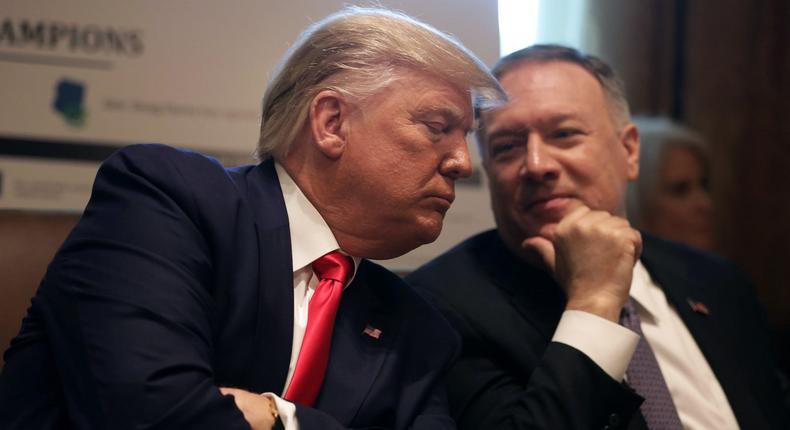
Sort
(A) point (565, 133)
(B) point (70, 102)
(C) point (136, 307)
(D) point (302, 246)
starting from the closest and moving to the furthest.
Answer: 1. (C) point (136, 307)
2. (D) point (302, 246)
3. (A) point (565, 133)
4. (B) point (70, 102)

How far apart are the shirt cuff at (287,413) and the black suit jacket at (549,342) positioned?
0.48 m

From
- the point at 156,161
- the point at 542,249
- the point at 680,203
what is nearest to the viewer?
the point at 156,161

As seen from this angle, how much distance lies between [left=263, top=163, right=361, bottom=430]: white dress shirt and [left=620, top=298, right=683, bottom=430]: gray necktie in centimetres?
73

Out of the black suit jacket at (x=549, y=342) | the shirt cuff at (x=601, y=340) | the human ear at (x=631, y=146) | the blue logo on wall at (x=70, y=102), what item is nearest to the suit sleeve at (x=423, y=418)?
the black suit jacket at (x=549, y=342)

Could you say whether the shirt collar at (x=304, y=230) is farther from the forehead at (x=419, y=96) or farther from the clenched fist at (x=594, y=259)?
the clenched fist at (x=594, y=259)

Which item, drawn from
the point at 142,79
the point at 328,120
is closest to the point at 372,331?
the point at 328,120

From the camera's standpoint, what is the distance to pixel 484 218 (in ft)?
9.35

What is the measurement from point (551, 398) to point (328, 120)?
69 cm

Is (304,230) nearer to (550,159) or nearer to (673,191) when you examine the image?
(550,159)

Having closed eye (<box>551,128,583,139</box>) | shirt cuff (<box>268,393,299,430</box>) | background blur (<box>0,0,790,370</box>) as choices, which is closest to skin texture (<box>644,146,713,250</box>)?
background blur (<box>0,0,790,370</box>)

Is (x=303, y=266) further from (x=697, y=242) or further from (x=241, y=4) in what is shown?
(x=697, y=242)

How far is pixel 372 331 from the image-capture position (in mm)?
1578

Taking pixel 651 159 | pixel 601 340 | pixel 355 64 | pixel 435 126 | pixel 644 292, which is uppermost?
pixel 355 64

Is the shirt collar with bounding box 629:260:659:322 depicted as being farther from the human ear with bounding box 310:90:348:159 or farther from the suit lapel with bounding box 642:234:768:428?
the human ear with bounding box 310:90:348:159
